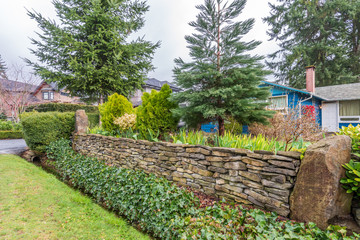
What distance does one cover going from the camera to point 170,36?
9852 millimetres

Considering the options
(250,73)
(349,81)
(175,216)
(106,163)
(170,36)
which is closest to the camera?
(175,216)

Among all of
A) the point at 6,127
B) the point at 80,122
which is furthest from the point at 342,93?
the point at 6,127

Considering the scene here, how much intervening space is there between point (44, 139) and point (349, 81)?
21.7 m

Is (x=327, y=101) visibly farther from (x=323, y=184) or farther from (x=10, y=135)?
(x=10, y=135)

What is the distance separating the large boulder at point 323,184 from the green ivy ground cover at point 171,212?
0.14 m

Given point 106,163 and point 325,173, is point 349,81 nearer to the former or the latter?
point 325,173

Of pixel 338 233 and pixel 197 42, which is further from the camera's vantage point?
pixel 197 42

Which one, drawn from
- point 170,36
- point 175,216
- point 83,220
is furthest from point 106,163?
point 170,36

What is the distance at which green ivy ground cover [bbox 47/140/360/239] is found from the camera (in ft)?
5.54

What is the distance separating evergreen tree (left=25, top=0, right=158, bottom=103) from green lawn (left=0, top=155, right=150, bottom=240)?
6269 mm

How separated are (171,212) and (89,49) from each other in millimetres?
9905

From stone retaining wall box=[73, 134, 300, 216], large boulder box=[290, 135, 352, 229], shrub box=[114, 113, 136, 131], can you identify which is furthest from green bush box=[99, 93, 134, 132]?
large boulder box=[290, 135, 352, 229]

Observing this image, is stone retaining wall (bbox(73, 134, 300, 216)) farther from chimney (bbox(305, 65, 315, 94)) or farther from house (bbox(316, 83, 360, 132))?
chimney (bbox(305, 65, 315, 94))

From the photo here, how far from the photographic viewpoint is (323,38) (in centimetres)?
1525
